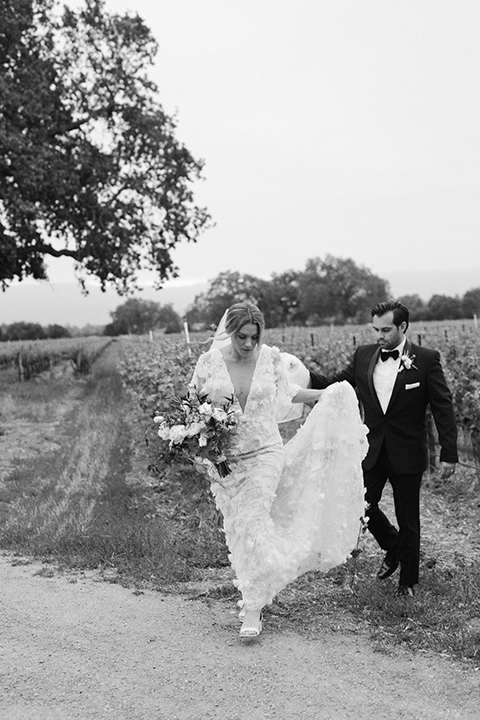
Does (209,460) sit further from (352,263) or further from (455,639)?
(352,263)

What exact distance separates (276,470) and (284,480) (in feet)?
0.65

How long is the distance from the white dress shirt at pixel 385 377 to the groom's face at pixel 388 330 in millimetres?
68

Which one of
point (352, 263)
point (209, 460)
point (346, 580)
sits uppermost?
point (352, 263)

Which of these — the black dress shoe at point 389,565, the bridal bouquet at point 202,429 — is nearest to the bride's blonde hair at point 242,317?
the bridal bouquet at point 202,429

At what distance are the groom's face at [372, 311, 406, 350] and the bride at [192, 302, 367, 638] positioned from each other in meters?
0.41

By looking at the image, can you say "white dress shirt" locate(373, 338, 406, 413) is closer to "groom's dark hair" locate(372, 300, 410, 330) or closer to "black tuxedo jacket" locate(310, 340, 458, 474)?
"black tuxedo jacket" locate(310, 340, 458, 474)

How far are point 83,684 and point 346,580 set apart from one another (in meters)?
2.27

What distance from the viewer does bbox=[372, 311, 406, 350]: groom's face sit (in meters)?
5.30

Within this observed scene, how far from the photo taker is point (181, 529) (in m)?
7.55

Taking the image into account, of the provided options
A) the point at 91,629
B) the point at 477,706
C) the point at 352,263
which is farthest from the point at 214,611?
the point at 352,263

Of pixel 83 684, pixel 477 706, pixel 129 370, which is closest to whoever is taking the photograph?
pixel 477 706

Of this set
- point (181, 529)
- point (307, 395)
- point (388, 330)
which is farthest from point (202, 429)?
point (181, 529)

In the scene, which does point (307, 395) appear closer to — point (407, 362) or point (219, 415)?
point (407, 362)

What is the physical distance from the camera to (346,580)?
226 inches
